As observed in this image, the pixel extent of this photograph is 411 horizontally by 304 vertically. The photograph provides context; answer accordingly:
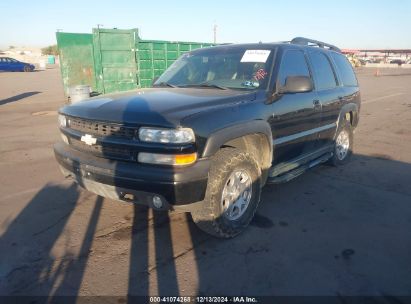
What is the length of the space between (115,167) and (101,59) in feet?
34.4

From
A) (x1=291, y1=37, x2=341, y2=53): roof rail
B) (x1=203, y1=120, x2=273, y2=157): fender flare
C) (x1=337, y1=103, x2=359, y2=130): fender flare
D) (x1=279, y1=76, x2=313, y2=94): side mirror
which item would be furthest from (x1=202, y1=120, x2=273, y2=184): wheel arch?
(x1=337, y1=103, x2=359, y2=130): fender flare

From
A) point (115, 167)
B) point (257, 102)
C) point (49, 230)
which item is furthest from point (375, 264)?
point (49, 230)

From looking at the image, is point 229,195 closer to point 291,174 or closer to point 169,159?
point 169,159

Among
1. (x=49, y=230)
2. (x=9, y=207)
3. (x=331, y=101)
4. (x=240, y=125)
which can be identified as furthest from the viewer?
(x=331, y=101)

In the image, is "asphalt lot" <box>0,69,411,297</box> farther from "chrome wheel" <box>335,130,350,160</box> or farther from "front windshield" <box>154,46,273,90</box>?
"front windshield" <box>154,46,273,90</box>

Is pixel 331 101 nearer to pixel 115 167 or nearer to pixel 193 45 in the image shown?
pixel 115 167

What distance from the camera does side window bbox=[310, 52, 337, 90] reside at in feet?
16.8

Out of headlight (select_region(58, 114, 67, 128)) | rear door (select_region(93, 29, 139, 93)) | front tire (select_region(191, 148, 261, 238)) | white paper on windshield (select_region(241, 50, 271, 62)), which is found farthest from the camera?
rear door (select_region(93, 29, 139, 93))

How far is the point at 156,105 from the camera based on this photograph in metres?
3.37

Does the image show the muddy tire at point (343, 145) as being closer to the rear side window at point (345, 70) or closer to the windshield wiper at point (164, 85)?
the rear side window at point (345, 70)

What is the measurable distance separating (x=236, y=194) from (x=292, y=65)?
73.8 inches

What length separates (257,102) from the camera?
12.5 ft

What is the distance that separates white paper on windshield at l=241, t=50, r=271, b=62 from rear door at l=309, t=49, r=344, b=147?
1.03 m

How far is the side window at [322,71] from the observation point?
5109 mm
